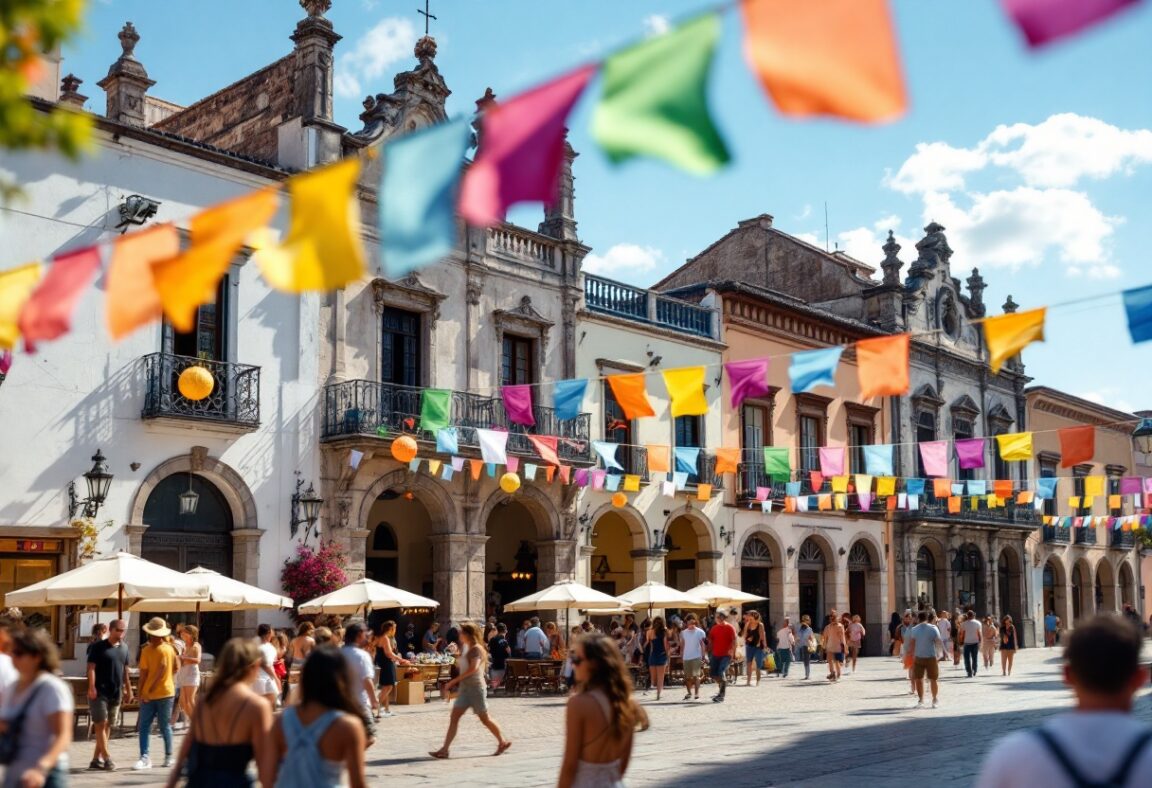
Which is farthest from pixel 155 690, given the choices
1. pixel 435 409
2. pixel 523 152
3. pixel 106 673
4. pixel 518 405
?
pixel 518 405

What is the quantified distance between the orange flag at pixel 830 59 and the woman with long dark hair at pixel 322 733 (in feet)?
10.4

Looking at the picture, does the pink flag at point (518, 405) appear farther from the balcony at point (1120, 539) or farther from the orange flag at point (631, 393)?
the balcony at point (1120, 539)

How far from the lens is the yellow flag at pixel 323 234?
222 inches

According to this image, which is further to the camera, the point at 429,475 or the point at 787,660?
the point at 787,660

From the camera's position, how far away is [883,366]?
13.9 m

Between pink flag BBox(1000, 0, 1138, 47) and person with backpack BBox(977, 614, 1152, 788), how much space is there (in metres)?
1.99

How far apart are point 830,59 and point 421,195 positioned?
2.06 metres

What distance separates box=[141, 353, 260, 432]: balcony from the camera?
21375 mm

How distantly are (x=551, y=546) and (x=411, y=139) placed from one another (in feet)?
73.3

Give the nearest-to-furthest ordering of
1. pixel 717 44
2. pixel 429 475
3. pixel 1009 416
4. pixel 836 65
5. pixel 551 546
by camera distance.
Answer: pixel 836 65, pixel 717 44, pixel 429 475, pixel 551 546, pixel 1009 416

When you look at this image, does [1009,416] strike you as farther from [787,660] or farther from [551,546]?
[551,546]

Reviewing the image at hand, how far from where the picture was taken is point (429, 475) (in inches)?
1010

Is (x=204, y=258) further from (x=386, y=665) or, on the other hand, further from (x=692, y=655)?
(x=692, y=655)

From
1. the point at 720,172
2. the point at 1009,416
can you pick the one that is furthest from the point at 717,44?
the point at 1009,416
